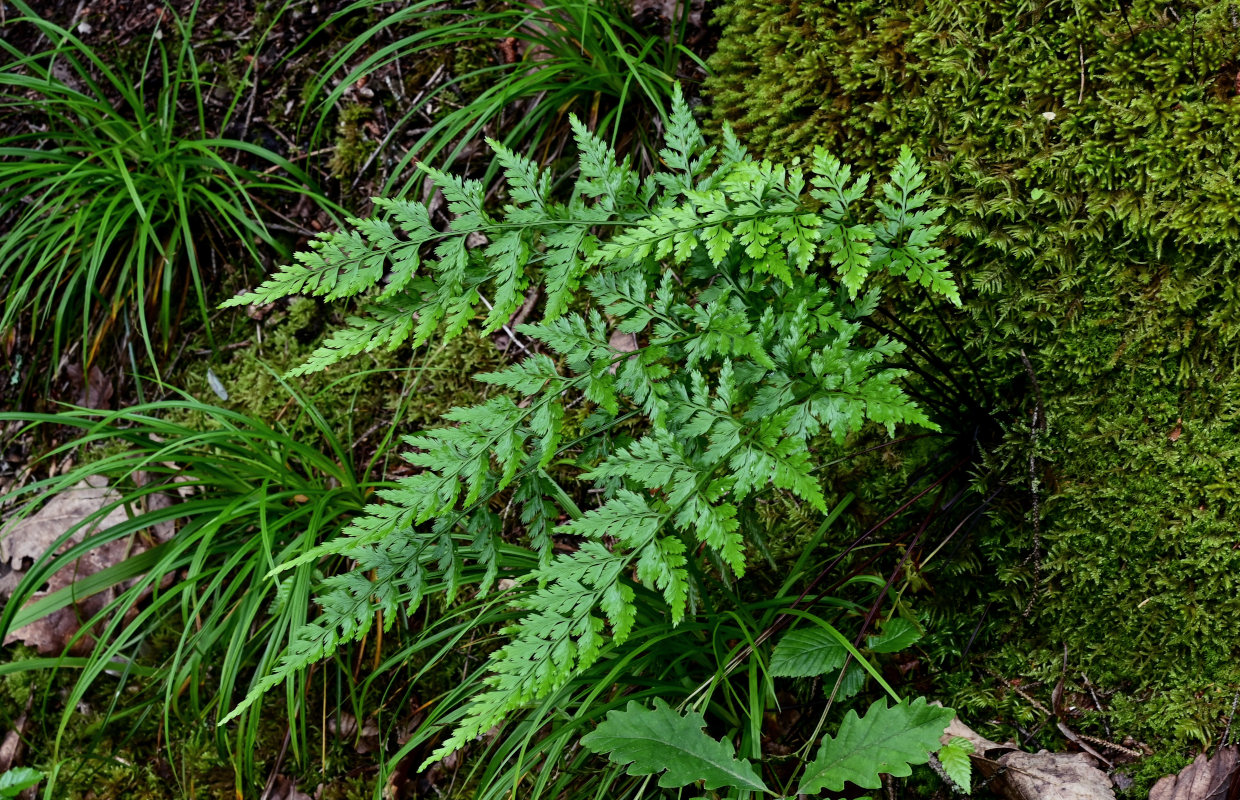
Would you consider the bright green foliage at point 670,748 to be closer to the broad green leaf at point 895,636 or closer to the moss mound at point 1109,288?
the broad green leaf at point 895,636

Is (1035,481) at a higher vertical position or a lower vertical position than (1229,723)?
higher

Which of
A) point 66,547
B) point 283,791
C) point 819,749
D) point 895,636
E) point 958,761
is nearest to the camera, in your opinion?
point 958,761

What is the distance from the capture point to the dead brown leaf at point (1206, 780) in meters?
1.80

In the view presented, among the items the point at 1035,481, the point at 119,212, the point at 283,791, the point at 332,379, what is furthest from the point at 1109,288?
the point at 119,212

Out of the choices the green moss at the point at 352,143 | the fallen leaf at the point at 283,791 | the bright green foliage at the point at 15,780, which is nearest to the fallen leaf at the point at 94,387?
the green moss at the point at 352,143

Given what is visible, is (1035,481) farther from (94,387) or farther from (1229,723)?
(94,387)

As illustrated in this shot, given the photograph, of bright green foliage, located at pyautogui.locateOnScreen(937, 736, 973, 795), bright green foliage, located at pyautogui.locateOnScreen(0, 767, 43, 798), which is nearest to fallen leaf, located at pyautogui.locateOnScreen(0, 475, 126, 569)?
bright green foliage, located at pyautogui.locateOnScreen(0, 767, 43, 798)

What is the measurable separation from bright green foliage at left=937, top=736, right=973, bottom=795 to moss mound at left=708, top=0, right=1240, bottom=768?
Answer: 65 centimetres

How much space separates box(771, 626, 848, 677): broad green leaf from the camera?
193cm

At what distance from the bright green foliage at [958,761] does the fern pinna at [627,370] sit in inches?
21.5

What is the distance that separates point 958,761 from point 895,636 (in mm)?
399

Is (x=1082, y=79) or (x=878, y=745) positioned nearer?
(x=878, y=745)

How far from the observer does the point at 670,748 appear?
172cm

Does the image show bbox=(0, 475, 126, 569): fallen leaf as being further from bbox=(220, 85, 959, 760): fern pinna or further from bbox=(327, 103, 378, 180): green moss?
bbox=(220, 85, 959, 760): fern pinna
